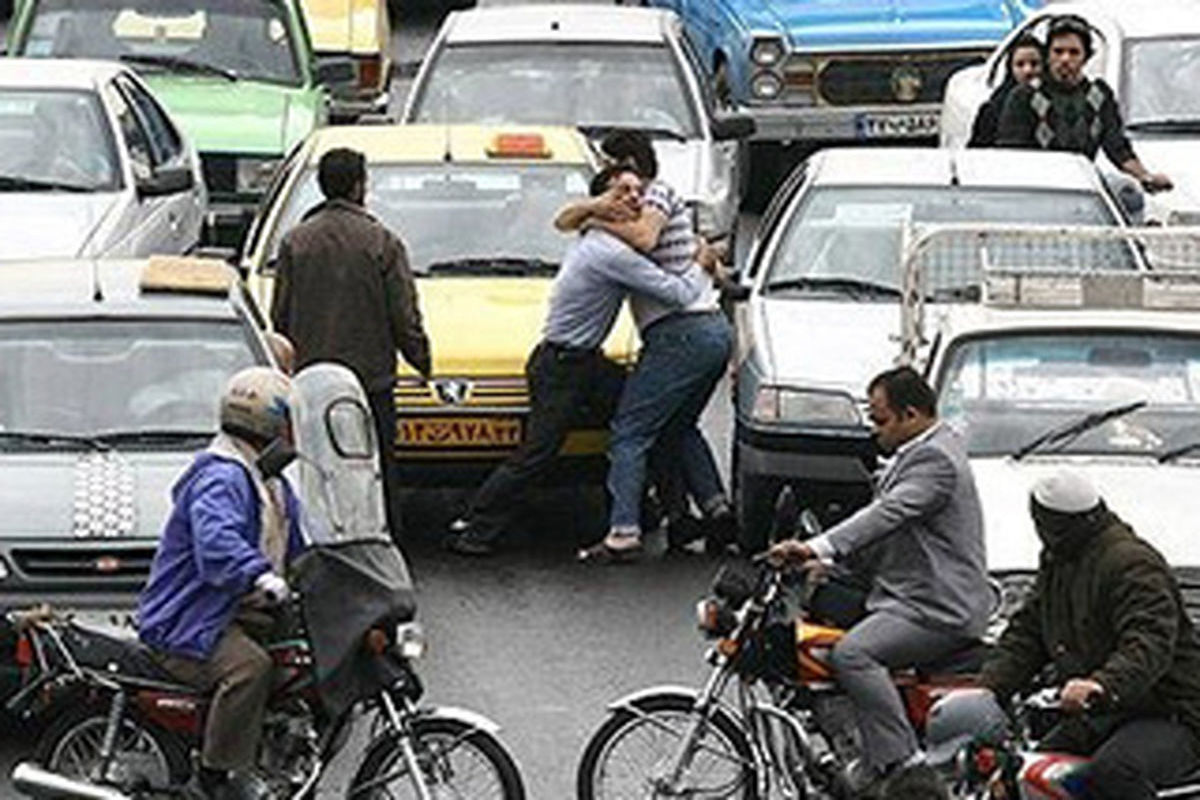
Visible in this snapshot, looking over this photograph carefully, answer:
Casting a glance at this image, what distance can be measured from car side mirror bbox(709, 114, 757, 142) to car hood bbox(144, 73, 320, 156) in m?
2.34

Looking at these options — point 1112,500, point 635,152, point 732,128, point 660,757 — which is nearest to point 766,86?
point 732,128

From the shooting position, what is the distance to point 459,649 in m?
16.1

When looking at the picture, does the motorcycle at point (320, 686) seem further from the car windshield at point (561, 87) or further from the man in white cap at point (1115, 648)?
the car windshield at point (561, 87)

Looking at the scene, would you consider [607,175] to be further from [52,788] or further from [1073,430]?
[52,788]

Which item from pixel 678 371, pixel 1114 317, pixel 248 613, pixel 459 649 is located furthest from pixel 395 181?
pixel 248 613

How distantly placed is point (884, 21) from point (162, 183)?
24.2 feet

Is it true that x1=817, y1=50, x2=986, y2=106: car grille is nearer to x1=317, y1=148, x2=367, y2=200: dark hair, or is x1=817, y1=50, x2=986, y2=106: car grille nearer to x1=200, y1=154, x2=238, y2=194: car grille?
x1=200, y1=154, x2=238, y2=194: car grille

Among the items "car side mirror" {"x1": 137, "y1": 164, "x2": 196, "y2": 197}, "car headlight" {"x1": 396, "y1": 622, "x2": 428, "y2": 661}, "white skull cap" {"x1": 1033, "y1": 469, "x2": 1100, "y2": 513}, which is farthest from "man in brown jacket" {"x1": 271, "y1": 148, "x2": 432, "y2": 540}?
"white skull cap" {"x1": 1033, "y1": 469, "x2": 1100, "y2": 513}

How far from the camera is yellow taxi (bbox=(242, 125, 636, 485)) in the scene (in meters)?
17.4

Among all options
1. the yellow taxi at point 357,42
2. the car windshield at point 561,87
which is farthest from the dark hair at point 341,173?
the yellow taxi at point 357,42

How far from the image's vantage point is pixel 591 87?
23.6m

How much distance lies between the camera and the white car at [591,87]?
75.0 ft

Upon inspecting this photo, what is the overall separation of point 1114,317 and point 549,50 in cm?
906

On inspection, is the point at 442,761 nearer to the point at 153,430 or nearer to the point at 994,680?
the point at 994,680
